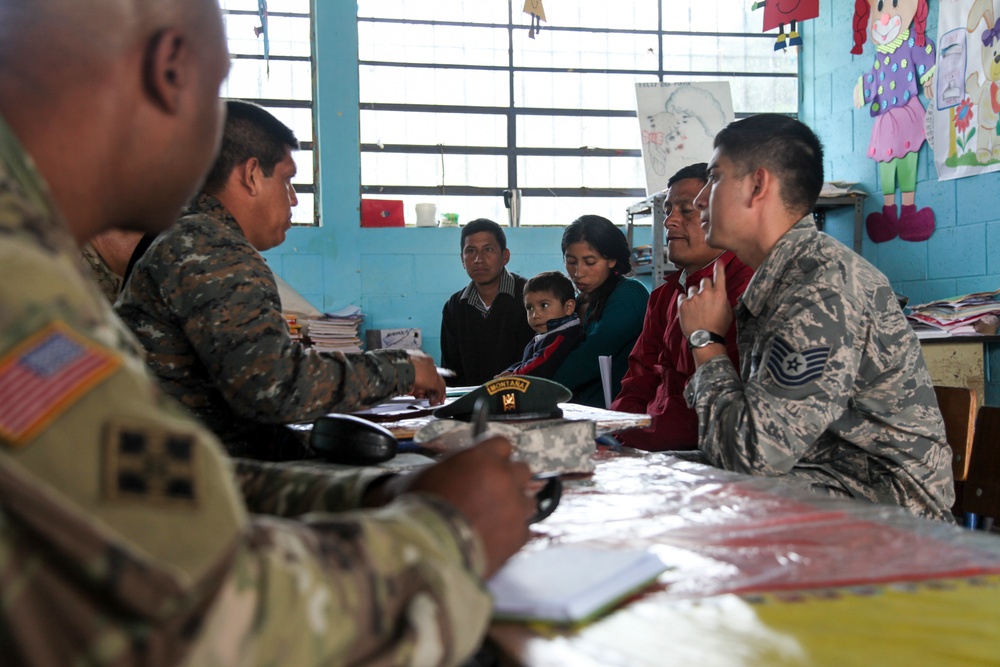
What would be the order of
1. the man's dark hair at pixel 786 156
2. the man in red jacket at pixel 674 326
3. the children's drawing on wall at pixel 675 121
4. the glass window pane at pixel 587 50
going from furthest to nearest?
1. the glass window pane at pixel 587 50
2. the children's drawing on wall at pixel 675 121
3. the man in red jacket at pixel 674 326
4. the man's dark hair at pixel 786 156

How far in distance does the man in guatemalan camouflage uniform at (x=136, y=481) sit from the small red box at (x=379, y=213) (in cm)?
467

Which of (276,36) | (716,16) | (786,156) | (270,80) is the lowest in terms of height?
(786,156)

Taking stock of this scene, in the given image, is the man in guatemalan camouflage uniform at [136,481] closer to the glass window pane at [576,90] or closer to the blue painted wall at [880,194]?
the blue painted wall at [880,194]

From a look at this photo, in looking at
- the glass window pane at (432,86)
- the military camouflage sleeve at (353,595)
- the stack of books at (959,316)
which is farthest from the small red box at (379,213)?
the military camouflage sleeve at (353,595)

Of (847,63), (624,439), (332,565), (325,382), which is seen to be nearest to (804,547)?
(332,565)

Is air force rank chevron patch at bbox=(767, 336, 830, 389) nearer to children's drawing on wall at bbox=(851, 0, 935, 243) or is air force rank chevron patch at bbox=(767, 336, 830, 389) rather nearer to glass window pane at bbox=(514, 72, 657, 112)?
children's drawing on wall at bbox=(851, 0, 935, 243)

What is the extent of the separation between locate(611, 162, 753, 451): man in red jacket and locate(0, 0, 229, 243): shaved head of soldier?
66.6 inches

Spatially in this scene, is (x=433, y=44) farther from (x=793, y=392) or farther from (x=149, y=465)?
(x=149, y=465)

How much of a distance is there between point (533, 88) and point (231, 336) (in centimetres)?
458

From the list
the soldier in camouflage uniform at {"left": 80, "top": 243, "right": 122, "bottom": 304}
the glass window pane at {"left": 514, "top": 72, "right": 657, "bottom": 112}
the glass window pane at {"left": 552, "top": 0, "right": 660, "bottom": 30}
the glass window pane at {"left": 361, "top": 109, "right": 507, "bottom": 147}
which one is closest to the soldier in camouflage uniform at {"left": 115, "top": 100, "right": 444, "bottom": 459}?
the soldier in camouflage uniform at {"left": 80, "top": 243, "right": 122, "bottom": 304}

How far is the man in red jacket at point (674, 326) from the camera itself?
2.16 m

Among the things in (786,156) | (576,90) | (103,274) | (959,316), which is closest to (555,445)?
(786,156)

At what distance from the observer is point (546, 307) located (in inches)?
135

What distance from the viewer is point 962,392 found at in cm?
168
